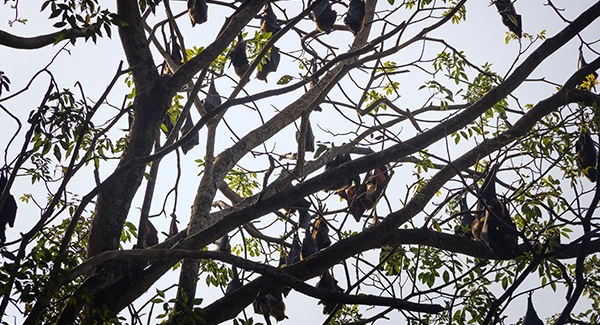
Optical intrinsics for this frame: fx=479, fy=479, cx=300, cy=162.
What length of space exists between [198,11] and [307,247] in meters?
2.08

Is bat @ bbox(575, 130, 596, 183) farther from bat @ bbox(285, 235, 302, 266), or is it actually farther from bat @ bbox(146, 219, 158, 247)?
bat @ bbox(146, 219, 158, 247)

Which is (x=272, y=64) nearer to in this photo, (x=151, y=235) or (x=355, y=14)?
(x=355, y=14)

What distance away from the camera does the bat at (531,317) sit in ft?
12.1

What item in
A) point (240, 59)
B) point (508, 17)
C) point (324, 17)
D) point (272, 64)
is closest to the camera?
point (324, 17)

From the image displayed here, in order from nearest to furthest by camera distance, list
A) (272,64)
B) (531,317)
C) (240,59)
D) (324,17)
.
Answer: (531,317)
(324,17)
(240,59)
(272,64)

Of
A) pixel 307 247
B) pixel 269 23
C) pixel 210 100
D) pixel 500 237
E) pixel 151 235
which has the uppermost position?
pixel 269 23

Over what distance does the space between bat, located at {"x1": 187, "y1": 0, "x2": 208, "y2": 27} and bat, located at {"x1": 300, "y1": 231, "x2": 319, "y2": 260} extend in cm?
194

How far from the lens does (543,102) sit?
3240 millimetres

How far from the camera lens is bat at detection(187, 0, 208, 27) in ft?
12.6

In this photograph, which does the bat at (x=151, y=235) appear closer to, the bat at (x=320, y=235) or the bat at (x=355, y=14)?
the bat at (x=320, y=235)

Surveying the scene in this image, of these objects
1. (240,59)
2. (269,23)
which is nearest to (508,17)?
(269,23)

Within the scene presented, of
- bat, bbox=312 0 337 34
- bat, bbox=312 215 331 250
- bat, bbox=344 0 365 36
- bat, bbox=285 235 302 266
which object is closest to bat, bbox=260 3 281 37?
bat, bbox=312 0 337 34

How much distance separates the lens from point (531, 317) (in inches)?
147

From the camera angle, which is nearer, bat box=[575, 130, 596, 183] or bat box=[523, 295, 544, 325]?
bat box=[575, 130, 596, 183]
